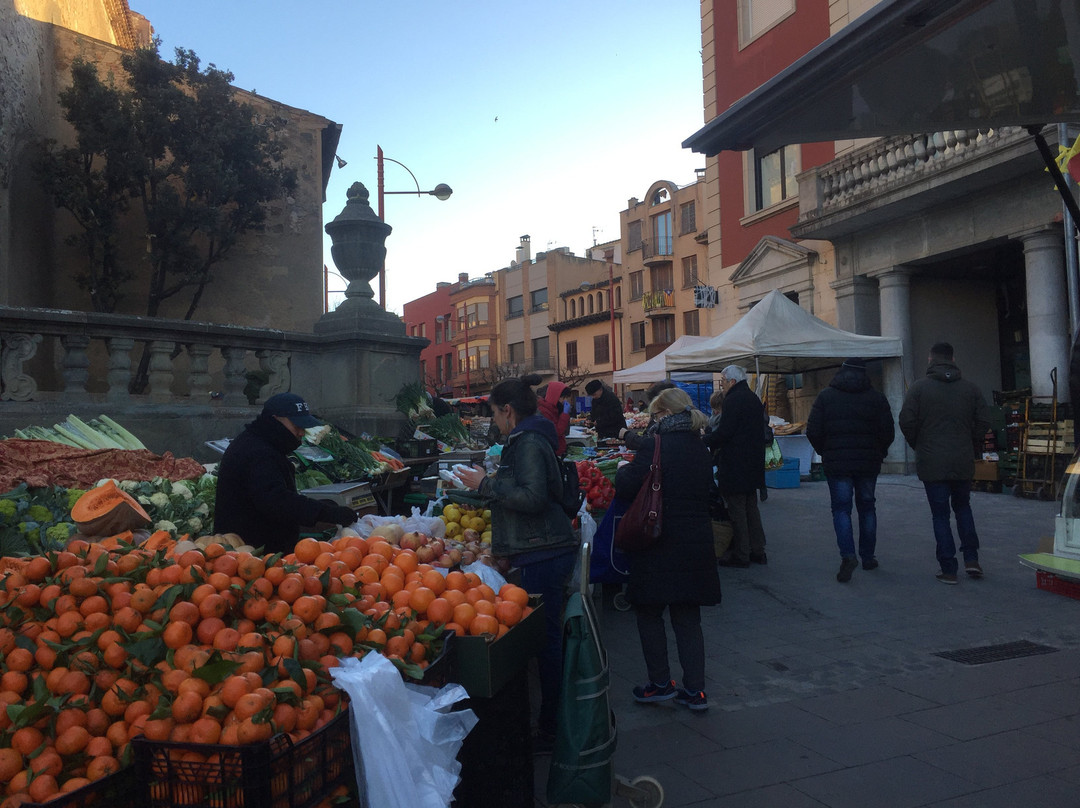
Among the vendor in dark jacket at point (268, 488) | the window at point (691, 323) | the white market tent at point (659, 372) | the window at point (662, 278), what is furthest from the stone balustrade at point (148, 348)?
the window at point (662, 278)

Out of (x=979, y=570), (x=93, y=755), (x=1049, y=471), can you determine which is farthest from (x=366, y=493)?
(x=1049, y=471)

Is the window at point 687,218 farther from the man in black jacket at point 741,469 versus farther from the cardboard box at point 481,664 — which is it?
the cardboard box at point 481,664

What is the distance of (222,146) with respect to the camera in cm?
1428

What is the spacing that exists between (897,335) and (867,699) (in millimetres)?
11752

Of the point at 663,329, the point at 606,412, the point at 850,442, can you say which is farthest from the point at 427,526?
the point at 663,329

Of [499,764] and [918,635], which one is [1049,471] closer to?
[918,635]

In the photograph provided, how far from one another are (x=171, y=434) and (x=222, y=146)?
8366 mm

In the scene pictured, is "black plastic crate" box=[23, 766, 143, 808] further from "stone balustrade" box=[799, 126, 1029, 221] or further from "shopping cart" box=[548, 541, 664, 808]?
"stone balustrade" box=[799, 126, 1029, 221]

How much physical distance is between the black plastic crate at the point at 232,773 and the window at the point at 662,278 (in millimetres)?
46357

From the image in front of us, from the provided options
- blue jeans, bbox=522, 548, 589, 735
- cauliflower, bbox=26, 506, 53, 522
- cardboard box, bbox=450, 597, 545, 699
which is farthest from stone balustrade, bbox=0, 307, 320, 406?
cardboard box, bbox=450, 597, 545, 699

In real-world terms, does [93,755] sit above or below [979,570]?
above

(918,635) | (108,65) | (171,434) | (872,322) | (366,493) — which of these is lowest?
(918,635)

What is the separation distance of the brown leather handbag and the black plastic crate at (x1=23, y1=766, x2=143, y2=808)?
2616mm

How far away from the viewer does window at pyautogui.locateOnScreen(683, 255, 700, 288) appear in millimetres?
45969
